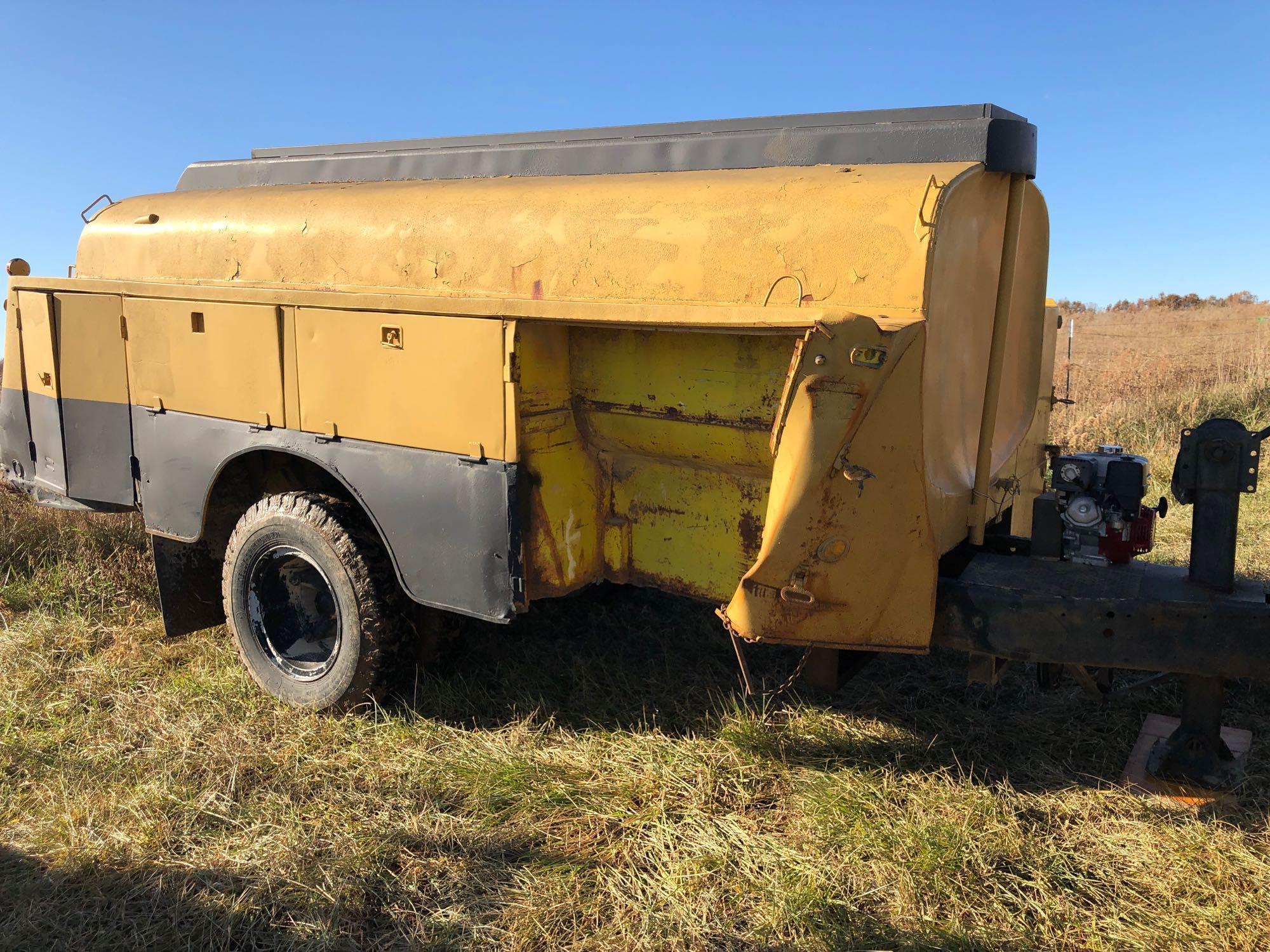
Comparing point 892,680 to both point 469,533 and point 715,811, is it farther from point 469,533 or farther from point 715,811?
point 469,533

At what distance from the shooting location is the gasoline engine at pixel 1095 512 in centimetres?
312

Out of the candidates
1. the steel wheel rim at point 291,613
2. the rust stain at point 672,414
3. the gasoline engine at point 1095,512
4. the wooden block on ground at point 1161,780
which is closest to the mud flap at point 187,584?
the steel wheel rim at point 291,613

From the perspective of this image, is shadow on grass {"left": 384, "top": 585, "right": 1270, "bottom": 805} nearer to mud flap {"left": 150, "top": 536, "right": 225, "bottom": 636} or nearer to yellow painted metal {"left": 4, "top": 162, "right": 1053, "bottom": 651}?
yellow painted metal {"left": 4, "top": 162, "right": 1053, "bottom": 651}

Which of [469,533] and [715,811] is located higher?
[469,533]

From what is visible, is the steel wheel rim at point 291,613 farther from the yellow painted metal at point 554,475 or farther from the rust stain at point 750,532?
the rust stain at point 750,532

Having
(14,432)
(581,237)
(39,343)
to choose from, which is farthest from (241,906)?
(14,432)

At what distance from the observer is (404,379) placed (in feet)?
11.1

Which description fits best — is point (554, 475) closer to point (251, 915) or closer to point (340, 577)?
point (340, 577)

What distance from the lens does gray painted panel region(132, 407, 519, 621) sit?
3270 mm

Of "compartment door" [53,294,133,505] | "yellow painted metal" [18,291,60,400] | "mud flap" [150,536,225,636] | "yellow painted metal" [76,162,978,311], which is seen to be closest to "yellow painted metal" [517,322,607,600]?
"yellow painted metal" [76,162,978,311]

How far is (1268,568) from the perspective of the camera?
5.48 m

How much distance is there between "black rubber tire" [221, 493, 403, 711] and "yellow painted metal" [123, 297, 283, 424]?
0.39 meters

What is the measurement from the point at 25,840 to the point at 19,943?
21.2 inches

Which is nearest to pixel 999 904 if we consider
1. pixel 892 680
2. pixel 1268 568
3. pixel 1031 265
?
pixel 892 680
